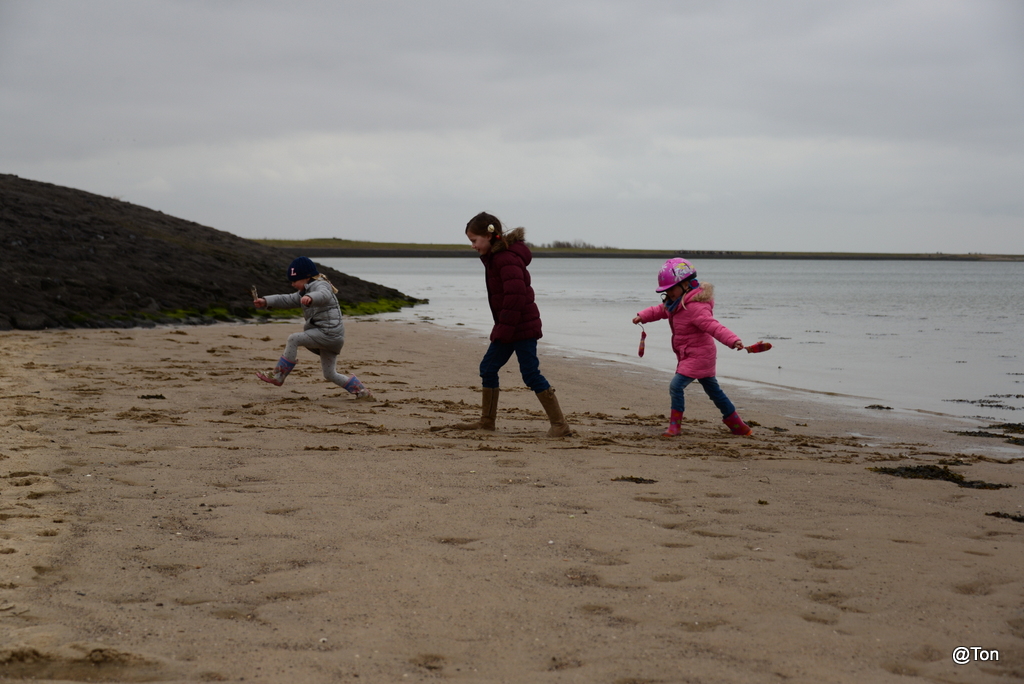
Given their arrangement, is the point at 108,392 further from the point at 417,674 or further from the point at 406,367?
the point at 417,674

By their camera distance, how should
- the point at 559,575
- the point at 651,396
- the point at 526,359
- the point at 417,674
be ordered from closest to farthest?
the point at 417,674 < the point at 559,575 < the point at 526,359 < the point at 651,396

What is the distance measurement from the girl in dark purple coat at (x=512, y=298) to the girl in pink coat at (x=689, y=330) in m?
1.06

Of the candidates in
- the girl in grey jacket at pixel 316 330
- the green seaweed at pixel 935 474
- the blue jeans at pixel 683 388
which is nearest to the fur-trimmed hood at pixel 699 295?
the blue jeans at pixel 683 388

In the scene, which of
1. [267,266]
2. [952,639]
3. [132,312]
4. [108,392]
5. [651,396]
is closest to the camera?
[952,639]

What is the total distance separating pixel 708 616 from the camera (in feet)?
11.8

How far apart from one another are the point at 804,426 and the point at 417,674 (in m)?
6.88

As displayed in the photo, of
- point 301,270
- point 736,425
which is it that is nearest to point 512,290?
point 736,425

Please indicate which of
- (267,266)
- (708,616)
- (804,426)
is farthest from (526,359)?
(267,266)

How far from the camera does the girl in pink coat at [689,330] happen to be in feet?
26.1

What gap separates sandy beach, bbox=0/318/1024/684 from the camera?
319 cm

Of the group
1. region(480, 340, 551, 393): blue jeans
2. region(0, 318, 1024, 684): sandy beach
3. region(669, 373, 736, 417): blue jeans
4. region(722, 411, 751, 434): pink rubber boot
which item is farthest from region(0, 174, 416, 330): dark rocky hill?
region(722, 411, 751, 434): pink rubber boot

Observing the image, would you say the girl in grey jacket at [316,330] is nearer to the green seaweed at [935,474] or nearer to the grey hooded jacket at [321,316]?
the grey hooded jacket at [321,316]

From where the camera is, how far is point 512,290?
743 cm

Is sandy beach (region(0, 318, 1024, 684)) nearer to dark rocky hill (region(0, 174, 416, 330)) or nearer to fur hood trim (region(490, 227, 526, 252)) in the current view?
fur hood trim (region(490, 227, 526, 252))
